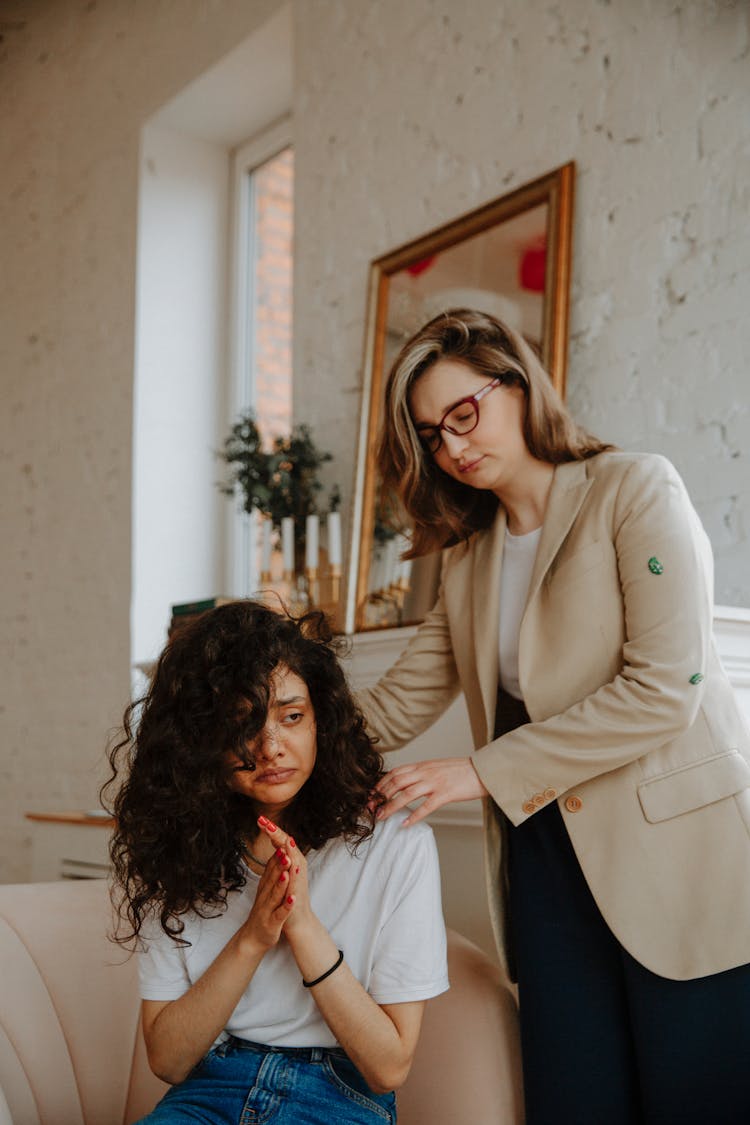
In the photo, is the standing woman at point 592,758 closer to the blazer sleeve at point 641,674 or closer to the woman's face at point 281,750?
the blazer sleeve at point 641,674

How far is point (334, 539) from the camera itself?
3.16 meters

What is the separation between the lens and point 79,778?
4.59 metres

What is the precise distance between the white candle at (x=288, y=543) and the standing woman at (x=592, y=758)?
1.43 meters

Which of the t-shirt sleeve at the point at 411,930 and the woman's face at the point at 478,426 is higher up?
the woman's face at the point at 478,426

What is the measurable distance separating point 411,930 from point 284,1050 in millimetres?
243

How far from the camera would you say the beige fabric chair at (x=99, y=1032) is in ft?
5.33

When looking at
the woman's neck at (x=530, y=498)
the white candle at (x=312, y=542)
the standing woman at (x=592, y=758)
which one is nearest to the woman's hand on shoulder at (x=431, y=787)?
the standing woman at (x=592, y=758)

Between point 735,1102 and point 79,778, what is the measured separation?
3.60 meters

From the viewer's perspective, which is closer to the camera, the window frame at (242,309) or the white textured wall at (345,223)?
the white textured wall at (345,223)

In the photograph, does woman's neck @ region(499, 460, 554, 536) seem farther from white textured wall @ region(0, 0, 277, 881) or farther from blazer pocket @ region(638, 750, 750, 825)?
white textured wall @ region(0, 0, 277, 881)

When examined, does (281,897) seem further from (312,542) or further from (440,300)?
(440,300)

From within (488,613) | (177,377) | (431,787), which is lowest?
(431,787)

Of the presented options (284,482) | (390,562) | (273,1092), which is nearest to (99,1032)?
(273,1092)

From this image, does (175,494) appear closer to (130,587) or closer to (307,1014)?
(130,587)
